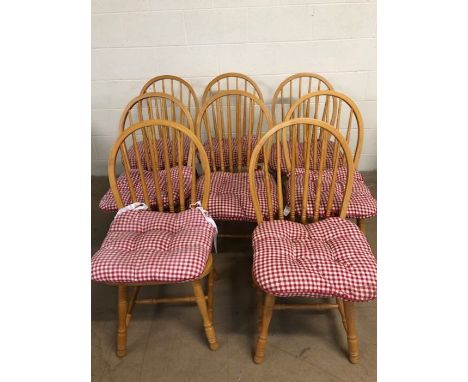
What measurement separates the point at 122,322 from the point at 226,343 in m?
0.42

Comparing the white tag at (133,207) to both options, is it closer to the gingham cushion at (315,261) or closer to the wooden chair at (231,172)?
the wooden chair at (231,172)

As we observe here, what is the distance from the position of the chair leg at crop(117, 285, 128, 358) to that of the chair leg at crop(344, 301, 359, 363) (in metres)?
0.81

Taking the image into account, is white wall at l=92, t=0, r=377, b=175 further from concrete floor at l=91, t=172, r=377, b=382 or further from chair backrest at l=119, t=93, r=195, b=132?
concrete floor at l=91, t=172, r=377, b=382

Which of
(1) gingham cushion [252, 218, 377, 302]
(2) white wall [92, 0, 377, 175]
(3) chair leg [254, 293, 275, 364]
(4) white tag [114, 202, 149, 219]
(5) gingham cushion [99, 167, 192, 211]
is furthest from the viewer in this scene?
(2) white wall [92, 0, 377, 175]

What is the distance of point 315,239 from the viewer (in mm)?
1399

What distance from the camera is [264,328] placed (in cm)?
138

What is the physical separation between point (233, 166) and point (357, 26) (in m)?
1.19

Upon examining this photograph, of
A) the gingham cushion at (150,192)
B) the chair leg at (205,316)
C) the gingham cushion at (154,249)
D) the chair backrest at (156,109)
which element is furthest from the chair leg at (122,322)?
the chair backrest at (156,109)

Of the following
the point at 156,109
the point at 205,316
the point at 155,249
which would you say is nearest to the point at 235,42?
the point at 156,109

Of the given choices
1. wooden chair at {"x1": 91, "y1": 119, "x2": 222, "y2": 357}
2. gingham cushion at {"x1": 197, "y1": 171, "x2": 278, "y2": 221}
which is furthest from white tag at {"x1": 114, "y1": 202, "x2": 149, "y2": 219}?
gingham cushion at {"x1": 197, "y1": 171, "x2": 278, "y2": 221}

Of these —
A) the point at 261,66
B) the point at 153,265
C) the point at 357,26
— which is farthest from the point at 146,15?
the point at 153,265

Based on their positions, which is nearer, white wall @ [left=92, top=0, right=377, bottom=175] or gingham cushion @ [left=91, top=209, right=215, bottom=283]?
gingham cushion @ [left=91, top=209, right=215, bottom=283]

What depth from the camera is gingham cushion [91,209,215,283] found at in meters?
1.26

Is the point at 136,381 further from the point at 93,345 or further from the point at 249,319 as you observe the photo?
the point at 249,319
